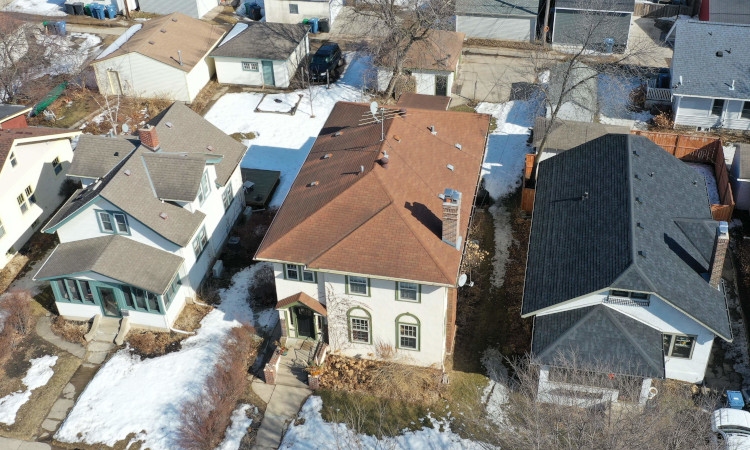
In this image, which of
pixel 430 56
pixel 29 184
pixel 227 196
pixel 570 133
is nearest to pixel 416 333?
pixel 227 196

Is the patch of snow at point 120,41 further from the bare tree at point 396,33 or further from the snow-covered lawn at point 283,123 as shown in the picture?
the bare tree at point 396,33

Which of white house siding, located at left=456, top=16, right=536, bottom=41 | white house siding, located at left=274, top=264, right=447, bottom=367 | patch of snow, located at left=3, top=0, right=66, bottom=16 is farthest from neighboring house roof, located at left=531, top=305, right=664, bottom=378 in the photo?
patch of snow, located at left=3, top=0, right=66, bottom=16

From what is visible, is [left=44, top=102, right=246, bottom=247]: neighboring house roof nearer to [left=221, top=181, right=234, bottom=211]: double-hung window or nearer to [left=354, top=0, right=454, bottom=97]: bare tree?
[left=221, top=181, right=234, bottom=211]: double-hung window

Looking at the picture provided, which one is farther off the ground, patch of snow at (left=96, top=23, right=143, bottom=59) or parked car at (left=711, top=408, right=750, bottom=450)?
patch of snow at (left=96, top=23, right=143, bottom=59)

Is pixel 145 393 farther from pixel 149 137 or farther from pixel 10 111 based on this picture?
pixel 10 111

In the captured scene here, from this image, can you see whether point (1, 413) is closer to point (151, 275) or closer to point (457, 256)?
point (151, 275)

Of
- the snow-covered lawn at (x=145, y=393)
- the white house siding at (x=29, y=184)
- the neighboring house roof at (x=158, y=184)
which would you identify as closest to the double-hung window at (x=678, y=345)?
the snow-covered lawn at (x=145, y=393)
